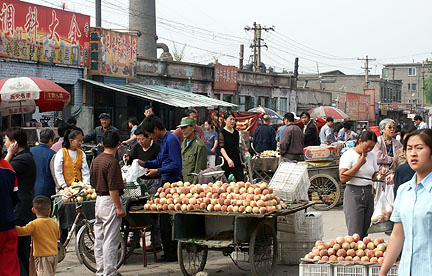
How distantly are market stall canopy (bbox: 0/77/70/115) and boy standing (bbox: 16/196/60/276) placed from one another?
7.79m

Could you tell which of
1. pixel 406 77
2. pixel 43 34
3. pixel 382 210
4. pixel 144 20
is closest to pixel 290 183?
pixel 382 210

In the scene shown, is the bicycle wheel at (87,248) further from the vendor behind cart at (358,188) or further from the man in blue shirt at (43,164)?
the vendor behind cart at (358,188)

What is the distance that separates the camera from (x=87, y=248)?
28.6 feet

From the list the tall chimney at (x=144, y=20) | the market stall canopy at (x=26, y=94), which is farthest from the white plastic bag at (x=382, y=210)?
the tall chimney at (x=144, y=20)

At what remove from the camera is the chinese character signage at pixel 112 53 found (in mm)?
23172

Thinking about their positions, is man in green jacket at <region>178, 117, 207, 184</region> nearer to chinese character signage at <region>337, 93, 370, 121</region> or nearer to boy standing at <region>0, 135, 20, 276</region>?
boy standing at <region>0, 135, 20, 276</region>

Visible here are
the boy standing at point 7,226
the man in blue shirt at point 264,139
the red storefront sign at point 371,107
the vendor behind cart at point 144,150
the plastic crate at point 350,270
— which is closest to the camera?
the boy standing at point 7,226

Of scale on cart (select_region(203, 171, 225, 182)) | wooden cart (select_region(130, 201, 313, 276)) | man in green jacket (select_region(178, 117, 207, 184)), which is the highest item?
man in green jacket (select_region(178, 117, 207, 184))

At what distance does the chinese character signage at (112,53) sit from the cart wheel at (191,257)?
51.3 feet

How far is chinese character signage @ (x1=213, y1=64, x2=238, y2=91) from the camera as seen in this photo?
32906mm

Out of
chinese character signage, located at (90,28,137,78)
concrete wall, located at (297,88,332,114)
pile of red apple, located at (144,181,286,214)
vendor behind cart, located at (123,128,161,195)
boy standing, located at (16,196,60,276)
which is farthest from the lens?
concrete wall, located at (297,88,332,114)

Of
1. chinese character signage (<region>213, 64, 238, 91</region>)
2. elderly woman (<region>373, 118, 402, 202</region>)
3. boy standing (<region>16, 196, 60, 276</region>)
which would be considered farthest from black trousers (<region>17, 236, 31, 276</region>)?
chinese character signage (<region>213, 64, 238, 91</region>)

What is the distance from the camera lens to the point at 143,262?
9078mm

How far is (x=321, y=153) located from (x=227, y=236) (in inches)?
256
